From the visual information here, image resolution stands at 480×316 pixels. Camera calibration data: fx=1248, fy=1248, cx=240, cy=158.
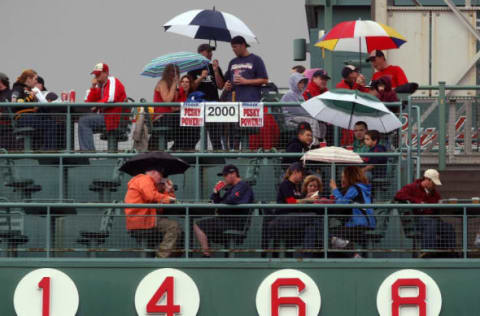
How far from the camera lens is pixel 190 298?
14914mm

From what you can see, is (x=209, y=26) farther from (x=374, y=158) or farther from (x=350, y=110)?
(x=374, y=158)

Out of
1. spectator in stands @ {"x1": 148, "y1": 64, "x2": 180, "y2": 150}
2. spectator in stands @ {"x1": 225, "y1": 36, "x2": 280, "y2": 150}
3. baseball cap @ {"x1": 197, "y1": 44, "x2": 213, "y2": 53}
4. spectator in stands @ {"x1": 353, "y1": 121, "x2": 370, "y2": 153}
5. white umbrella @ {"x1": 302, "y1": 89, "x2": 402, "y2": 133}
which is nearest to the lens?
white umbrella @ {"x1": 302, "y1": 89, "x2": 402, "y2": 133}

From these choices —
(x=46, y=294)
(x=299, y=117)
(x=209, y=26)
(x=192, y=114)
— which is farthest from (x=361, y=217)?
(x=209, y=26)

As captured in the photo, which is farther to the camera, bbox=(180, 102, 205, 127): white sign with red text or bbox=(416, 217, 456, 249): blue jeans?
bbox=(180, 102, 205, 127): white sign with red text

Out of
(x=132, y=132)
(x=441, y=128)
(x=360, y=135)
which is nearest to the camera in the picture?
(x=360, y=135)

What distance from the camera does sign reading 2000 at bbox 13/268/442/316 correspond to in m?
→ 14.8

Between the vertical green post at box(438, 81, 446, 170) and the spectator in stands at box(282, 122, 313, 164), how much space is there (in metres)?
2.47

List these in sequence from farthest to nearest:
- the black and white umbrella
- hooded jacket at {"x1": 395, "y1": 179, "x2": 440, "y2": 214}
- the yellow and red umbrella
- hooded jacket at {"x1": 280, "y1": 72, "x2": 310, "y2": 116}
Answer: the black and white umbrella
the yellow and red umbrella
hooded jacket at {"x1": 280, "y1": 72, "x2": 310, "y2": 116}
hooded jacket at {"x1": 395, "y1": 179, "x2": 440, "y2": 214}

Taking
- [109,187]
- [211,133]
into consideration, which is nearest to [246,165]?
[211,133]

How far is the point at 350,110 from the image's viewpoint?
16.0m

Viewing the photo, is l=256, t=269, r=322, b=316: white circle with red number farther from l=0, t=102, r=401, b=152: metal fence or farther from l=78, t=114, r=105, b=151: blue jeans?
l=78, t=114, r=105, b=151: blue jeans

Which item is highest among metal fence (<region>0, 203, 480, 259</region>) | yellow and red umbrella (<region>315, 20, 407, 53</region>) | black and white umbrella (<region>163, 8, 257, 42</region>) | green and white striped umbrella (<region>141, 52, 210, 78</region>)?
black and white umbrella (<region>163, 8, 257, 42</region>)

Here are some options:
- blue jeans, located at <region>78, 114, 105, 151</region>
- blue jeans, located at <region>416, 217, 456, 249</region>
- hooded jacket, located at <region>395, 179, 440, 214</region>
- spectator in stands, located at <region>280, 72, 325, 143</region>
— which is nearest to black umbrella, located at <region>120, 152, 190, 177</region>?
blue jeans, located at <region>78, 114, 105, 151</region>

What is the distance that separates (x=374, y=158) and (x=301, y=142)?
95 centimetres
